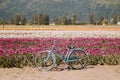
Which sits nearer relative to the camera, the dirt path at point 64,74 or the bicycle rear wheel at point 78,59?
the dirt path at point 64,74

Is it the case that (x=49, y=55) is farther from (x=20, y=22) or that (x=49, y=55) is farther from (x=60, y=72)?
(x=20, y=22)

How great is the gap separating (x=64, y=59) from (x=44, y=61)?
782 mm

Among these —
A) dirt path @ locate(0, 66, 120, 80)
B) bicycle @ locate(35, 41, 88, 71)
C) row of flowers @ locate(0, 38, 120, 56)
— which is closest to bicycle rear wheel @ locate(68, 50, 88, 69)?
bicycle @ locate(35, 41, 88, 71)

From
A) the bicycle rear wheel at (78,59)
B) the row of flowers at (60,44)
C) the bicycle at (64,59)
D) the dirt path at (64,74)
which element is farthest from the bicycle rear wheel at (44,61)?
the row of flowers at (60,44)

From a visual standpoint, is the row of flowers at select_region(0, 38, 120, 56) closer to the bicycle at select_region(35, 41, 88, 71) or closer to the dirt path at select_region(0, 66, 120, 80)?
the bicycle at select_region(35, 41, 88, 71)

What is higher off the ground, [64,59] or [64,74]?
Answer: [64,59]

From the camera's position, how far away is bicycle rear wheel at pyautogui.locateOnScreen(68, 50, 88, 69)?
12.8m

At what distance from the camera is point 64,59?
1280 cm

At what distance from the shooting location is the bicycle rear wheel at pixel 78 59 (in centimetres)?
1283

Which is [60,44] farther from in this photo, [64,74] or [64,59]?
[64,74]

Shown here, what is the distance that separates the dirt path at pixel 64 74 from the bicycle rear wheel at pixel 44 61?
0.31 meters

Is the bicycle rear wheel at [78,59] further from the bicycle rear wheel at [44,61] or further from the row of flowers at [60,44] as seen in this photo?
the row of flowers at [60,44]

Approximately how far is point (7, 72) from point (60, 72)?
76.7 inches

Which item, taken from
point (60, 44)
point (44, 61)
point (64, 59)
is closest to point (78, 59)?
point (64, 59)
